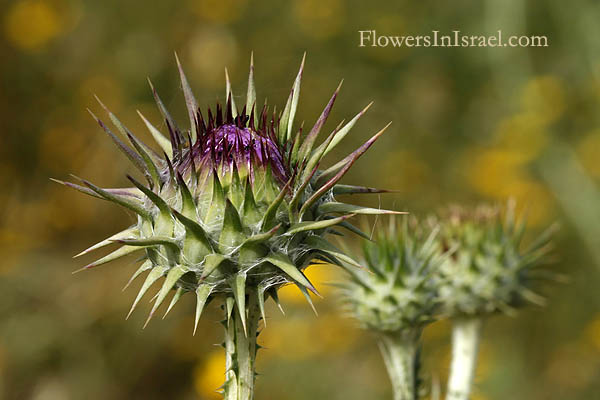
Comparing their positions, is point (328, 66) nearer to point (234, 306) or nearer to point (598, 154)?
point (598, 154)

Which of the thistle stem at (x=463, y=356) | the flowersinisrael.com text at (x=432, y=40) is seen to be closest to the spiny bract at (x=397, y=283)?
the thistle stem at (x=463, y=356)

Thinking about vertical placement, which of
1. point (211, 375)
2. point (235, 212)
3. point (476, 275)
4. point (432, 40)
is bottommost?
point (235, 212)

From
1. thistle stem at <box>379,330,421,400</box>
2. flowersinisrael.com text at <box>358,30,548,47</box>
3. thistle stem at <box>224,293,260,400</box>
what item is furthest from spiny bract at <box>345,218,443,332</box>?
flowersinisrael.com text at <box>358,30,548,47</box>

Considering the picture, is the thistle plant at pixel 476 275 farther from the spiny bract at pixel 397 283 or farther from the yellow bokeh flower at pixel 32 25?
the yellow bokeh flower at pixel 32 25

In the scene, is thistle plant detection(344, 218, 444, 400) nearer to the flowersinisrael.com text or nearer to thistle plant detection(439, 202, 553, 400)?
thistle plant detection(439, 202, 553, 400)

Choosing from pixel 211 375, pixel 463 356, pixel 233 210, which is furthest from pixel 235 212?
pixel 211 375

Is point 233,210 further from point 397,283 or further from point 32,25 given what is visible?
point 32,25
